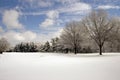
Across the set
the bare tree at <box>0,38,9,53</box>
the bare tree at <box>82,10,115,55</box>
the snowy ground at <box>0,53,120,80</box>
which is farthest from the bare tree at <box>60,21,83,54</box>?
the snowy ground at <box>0,53,120,80</box>

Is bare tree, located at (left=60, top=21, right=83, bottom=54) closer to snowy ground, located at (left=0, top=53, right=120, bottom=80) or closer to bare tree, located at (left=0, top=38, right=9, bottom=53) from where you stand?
bare tree, located at (left=0, top=38, right=9, bottom=53)

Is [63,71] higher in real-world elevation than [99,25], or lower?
lower

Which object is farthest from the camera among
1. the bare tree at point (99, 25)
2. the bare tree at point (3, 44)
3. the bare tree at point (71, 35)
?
the bare tree at point (3, 44)

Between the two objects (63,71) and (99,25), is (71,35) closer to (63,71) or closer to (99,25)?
(99,25)

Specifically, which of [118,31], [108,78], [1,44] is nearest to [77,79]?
[108,78]

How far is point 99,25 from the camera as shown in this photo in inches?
1430

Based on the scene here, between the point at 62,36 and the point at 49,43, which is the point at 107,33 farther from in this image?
the point at 49,43

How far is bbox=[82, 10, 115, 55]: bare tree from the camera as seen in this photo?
117 ft

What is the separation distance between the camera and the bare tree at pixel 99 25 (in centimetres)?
3569

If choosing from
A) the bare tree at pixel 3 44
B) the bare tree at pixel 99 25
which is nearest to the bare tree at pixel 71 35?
the bare tree at pixel 99 25

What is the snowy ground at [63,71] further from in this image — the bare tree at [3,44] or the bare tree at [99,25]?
the bare tree at [3,44]

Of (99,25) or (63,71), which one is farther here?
(99,25)

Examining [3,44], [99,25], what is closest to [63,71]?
[99,25]

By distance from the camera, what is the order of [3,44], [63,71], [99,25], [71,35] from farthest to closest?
[3,44], [71,35], [99,25], [63,71]
